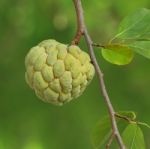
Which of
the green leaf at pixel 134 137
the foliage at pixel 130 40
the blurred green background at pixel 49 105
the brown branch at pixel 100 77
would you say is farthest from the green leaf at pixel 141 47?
the blurred green background at pixel 49 105

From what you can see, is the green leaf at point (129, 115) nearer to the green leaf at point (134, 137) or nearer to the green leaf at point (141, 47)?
the green leaf at point (134, 137)

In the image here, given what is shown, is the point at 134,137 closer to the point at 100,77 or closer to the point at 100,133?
the point at 100,133

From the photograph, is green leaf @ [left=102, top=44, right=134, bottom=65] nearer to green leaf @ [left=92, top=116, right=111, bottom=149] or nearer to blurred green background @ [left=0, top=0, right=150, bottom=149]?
green leaf @ [left=92, top=116, right=111, bottom=149]

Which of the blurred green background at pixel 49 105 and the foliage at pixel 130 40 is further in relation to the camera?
the blurred green background at pixel 49 105

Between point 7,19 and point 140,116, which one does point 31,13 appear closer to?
point 7,19

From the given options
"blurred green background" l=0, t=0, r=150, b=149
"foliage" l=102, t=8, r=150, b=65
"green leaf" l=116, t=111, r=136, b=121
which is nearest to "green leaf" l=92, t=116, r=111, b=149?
"green leaf" l=116, t=111, r=136, b=121
